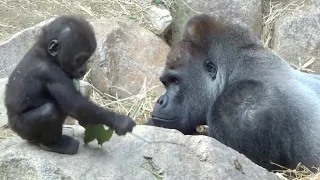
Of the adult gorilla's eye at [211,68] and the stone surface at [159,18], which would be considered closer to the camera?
the adult gorilla's eye at [211,68]

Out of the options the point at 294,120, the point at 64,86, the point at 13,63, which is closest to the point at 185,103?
the point at 294,120

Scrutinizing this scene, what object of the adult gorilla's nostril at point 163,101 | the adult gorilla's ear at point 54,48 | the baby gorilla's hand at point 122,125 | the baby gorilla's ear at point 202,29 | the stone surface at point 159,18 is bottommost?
the stone surface at point 159,18

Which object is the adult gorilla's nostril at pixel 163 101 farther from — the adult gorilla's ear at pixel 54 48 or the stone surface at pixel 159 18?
the stone surface at pixel 159 18

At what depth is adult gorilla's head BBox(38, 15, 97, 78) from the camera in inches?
118

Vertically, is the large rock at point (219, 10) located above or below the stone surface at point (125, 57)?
above

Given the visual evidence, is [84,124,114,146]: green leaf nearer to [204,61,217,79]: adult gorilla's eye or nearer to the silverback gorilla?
the silverback gorilla

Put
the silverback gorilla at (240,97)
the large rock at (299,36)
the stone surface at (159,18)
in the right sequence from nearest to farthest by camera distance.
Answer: the silverback gorilla at (240,97) < the stone surface at (159,18) < the large rock at (299,36)

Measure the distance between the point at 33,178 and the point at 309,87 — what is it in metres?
2.18

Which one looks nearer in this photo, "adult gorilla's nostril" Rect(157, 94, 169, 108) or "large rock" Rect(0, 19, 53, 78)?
"adult gorilla's nostril" Rect(157, 94, 169, 108)

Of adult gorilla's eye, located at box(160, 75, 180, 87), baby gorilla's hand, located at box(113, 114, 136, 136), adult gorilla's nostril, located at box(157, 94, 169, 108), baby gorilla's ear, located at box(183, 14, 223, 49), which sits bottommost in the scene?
adult gorilla's nostril, located at box(157, 94, 169, 108)

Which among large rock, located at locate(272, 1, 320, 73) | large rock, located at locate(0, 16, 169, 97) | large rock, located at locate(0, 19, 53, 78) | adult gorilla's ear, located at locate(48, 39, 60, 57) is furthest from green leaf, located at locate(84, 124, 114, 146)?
large rock, located at locate(272, 1, 320, 73)

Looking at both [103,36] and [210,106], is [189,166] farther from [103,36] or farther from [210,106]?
[103,36]

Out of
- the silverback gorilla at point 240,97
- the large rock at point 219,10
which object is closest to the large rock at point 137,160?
the silverback gorilla at point 240,97

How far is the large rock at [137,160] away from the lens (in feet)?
9.29
